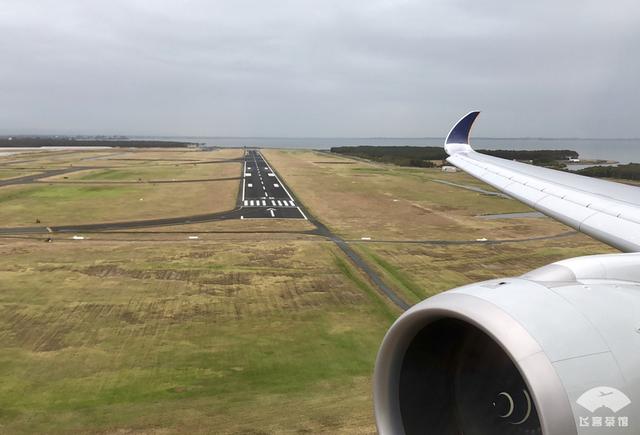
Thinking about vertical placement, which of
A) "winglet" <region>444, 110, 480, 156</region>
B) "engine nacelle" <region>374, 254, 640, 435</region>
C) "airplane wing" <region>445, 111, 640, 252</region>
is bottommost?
"engine nacelle" <region>374, 254, 640, 435</region>

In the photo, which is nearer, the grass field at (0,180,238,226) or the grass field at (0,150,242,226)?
the grass field at (0,180,238,226)

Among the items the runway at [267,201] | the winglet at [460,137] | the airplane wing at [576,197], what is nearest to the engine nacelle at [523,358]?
the airplane wing at [576,197]

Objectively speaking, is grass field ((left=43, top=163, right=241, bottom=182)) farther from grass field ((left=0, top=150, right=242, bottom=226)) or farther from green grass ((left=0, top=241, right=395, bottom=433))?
green grass ((left=0, top=241, right=395, bottom=433))

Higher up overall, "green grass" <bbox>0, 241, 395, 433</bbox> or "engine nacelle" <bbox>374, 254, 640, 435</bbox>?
"engine nacelle" <bbox>374, 254, 640, 435</bbox>

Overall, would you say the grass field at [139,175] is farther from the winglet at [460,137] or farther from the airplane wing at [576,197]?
the airplane wing at [576,197]

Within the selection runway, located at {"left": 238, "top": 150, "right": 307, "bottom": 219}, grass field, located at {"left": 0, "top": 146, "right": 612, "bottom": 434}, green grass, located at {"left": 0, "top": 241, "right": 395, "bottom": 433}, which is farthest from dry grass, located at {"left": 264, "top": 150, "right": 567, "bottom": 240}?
green grass, located at {"left": 0, "top": 241, "right": 395, "bottom": 433}

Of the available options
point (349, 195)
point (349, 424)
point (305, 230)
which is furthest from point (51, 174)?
point (349, 424)

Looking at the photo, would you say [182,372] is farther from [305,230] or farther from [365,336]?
[305,230]
